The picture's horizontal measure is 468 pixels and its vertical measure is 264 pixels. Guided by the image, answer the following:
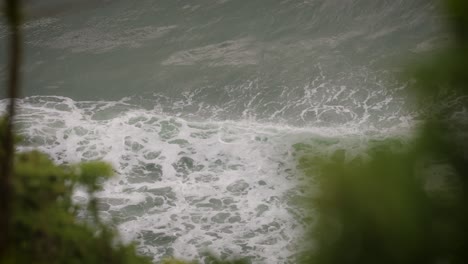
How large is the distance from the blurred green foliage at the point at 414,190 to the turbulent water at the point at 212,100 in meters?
5.23

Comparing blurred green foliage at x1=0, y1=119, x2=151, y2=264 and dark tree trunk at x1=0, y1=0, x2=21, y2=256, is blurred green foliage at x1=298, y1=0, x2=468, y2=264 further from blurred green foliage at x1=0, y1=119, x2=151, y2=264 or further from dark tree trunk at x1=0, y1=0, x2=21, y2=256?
blurred green foliage at x1=0, y1=119, x2=151, y2=264

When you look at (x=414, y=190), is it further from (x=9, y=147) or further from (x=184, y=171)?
(x=184, y=171)

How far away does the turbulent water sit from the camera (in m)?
8.42

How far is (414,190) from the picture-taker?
173 cm

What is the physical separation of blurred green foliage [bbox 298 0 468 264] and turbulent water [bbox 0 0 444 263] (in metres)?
5.23

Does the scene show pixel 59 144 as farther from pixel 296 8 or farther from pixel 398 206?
pixel 398 206

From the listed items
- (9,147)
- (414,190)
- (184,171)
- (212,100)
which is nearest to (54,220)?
(9,147)

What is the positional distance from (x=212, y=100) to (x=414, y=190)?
387 inches

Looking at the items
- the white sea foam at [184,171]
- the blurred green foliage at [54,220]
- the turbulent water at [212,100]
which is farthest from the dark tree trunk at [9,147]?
the white sea foam at [184,171]

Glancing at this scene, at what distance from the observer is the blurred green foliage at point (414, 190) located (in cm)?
169

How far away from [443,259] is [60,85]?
39.1 feet

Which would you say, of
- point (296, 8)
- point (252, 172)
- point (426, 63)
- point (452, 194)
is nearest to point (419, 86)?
point (426, 63)

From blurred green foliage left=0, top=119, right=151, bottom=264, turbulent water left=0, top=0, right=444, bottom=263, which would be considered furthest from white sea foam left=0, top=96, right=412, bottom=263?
blurred green foliage left=0, top=119, right=151, bottom=264

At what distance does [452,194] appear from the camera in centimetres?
182
